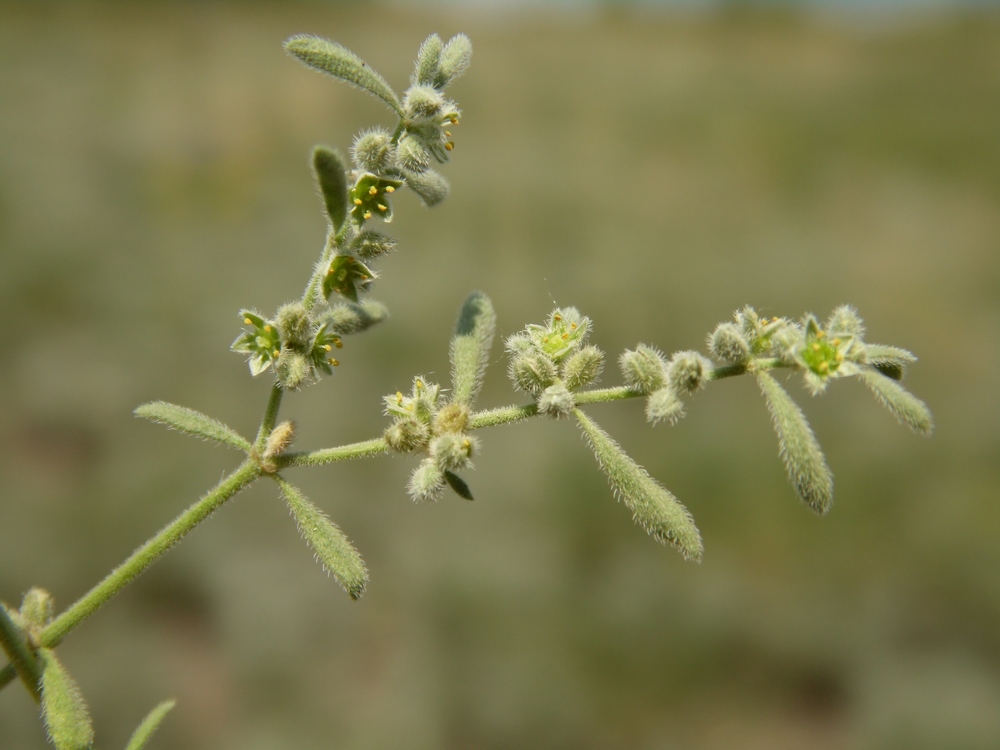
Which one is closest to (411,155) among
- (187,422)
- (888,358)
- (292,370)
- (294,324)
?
(294,324)

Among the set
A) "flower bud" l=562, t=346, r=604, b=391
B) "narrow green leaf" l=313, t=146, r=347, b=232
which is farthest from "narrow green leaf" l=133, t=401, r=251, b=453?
"flower bud" l=562, t=346, r=604, b=391

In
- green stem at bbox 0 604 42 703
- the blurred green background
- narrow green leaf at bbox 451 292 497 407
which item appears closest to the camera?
green stem at bbox 0 604 42 703

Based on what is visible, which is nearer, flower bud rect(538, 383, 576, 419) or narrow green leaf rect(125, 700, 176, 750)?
narrow green leaf rect(125, 700, 176, 750)

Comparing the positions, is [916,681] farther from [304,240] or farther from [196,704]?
[304,240]

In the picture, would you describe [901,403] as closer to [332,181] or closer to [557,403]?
[557,403]

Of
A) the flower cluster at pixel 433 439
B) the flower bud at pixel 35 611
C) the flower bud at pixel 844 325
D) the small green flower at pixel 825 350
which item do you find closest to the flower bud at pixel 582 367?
the flower cluster at pixel 433 439

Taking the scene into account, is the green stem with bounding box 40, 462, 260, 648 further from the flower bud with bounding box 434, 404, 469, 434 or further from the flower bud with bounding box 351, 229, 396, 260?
the flower bud with bounding box 351, 229, 396, 260

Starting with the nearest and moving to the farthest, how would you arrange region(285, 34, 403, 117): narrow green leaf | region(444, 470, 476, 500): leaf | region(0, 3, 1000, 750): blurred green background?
region(444, 470, 476, 500): leaf
region(285, 34, 403, 117): narrow green leaf
region(0, 3, 1000, 750): blurred green background
